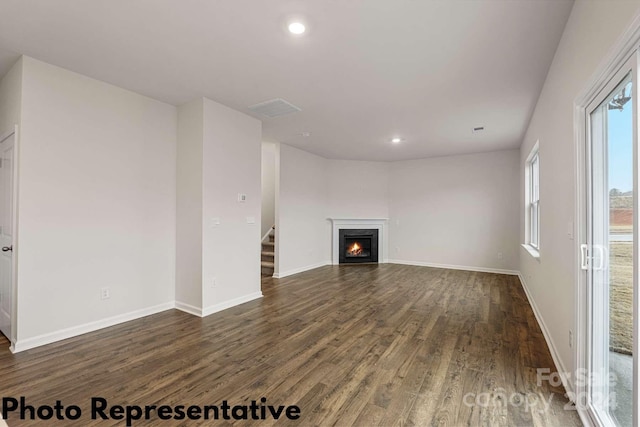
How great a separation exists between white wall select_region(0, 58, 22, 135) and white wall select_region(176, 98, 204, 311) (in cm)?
A: 145

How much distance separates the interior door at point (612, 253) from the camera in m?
1.33

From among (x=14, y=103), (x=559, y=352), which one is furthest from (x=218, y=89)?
(x=559, y=352)

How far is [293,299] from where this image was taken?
4.20m

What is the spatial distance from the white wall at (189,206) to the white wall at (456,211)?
5.02 meters

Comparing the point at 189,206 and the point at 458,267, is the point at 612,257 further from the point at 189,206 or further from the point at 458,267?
the point at 458,267

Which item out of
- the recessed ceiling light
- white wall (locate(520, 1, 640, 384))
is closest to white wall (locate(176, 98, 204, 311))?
the recessed ceiling light

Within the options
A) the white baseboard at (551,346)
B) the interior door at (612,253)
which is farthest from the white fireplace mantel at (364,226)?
the interior door at (612,253)

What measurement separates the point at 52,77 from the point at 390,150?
526 centimetres

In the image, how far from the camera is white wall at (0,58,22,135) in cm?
262

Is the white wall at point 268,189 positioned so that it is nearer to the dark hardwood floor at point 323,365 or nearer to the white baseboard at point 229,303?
the white baseboard at point 229,303

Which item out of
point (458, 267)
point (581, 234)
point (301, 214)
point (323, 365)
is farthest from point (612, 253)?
point (458, 267)

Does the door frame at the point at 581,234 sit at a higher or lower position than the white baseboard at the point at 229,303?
higher

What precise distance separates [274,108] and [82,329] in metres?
3.22

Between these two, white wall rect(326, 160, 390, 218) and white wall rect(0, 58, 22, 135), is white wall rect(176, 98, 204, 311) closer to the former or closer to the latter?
white wall rect(0, 58, 22, 135)
